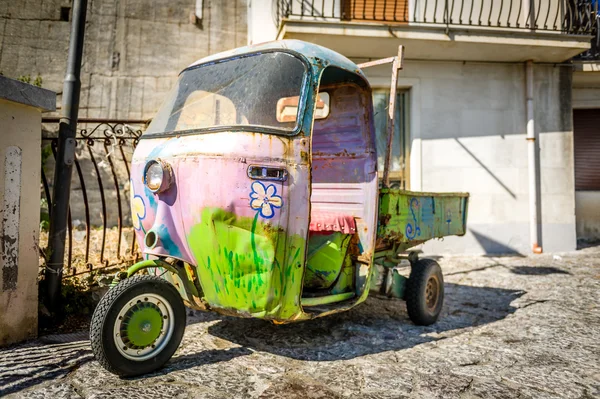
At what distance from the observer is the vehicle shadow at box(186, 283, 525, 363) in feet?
11.6

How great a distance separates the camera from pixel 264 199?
111 inches

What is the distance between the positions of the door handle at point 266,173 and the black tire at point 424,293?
2139 mm

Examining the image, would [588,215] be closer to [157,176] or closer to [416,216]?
[416,216]

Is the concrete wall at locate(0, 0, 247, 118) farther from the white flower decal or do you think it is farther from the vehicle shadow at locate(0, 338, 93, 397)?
the white flower decal

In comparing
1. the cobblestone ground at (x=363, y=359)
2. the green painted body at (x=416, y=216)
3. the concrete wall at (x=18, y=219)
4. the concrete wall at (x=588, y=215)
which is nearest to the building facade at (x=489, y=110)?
the concrete wall at (x=588, y=215)

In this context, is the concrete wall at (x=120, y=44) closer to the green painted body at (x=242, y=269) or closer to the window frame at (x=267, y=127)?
the window frame at (x=267, y=127)

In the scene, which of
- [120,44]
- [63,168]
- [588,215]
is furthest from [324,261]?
[588,215]

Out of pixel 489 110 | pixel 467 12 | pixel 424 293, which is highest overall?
pixel 467 12

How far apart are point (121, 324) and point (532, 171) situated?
25.4ft

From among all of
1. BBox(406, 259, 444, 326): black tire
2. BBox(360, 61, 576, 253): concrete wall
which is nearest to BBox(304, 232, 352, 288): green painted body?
BBox(406, 259, 444, 326): black tire

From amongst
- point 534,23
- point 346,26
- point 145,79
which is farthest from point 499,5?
point 145,79

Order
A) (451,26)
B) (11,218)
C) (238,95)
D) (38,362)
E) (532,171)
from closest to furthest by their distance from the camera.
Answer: (38,362) → (238,95) → (11,218) → (451,26) → (532,171)

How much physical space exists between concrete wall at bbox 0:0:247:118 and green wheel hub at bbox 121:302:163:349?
6659 mm

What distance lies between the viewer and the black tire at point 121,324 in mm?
2582
